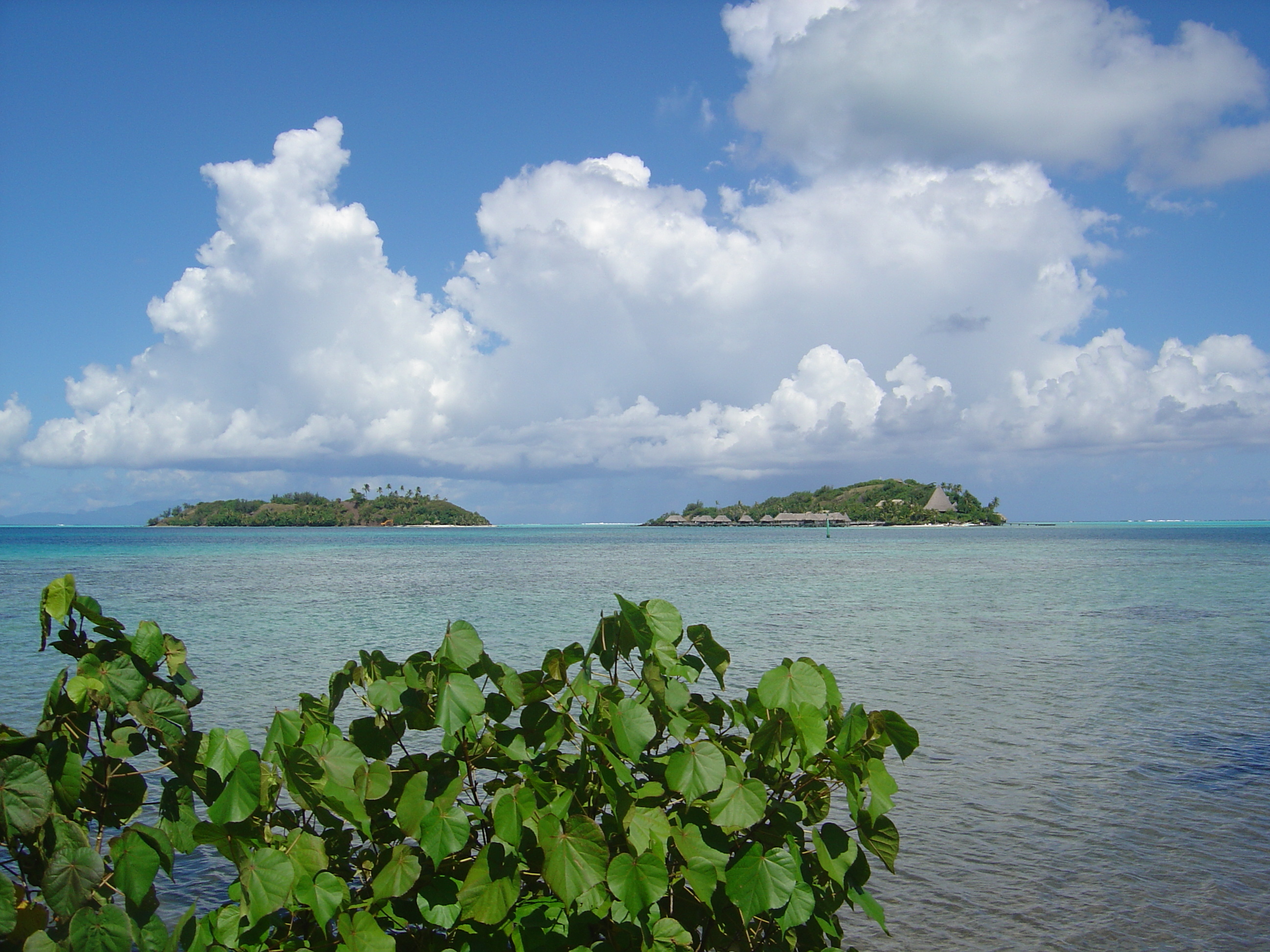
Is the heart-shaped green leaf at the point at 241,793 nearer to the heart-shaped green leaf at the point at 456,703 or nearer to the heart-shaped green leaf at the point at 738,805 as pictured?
the heart-shaped green leaf at the point at 456,703

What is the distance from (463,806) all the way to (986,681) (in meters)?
12.4

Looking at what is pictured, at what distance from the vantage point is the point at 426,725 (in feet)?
9.97

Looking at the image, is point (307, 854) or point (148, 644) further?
point (307, 854)

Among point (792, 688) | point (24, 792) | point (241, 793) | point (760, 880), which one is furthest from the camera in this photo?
point (792, 688)

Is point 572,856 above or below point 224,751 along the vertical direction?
below

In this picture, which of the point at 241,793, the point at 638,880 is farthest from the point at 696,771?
the point at 241,793

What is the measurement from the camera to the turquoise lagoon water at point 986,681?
5742 mm

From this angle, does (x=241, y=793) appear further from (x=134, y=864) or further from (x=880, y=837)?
(x=880, y=837)

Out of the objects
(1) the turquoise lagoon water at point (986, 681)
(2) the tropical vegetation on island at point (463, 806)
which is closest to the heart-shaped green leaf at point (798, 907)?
(2) the tropical vegetation on island at point (463, 806)

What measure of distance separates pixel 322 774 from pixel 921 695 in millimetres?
10975

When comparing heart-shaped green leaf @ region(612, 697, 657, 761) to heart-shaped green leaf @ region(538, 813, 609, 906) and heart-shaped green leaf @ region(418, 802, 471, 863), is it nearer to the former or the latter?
heart-shaped green leaf @ region(538, 813, 609, 906)

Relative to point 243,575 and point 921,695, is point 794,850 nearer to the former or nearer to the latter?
point 921,695

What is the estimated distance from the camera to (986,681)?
13453 mm

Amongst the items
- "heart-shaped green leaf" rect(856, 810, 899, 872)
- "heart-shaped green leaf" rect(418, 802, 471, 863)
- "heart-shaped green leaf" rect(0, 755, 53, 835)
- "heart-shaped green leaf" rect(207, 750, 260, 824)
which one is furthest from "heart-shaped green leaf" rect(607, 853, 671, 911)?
"heart-shaped green leaf" rect(0, 755, 53, 835)
